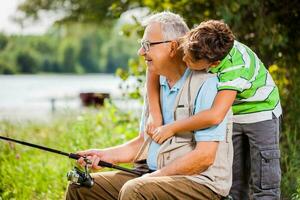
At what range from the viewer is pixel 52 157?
286 inches

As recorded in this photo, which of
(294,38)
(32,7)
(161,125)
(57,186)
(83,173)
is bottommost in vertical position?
(57,186)

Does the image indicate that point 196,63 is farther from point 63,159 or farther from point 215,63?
point 63,159

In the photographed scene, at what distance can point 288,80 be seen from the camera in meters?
7.07

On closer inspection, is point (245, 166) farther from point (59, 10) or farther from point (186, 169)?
point (59, 10)

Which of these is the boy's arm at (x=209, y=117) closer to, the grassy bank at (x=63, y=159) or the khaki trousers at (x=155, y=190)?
the khaki trousers at (x=155, y=190)

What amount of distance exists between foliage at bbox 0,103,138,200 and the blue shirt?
183 cm

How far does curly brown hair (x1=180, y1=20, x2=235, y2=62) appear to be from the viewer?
3.58 metres

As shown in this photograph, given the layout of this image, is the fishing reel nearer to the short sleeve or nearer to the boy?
the boy

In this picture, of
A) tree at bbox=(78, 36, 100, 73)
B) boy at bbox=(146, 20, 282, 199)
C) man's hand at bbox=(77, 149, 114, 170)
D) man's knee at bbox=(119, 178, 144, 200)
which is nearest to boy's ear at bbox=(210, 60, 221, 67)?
boy at bbox=(146, 20, 282, 199)

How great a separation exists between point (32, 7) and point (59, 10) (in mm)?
995

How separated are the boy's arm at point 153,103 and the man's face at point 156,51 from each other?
14 centimetres

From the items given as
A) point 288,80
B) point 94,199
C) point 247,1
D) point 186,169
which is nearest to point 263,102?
point 186,169

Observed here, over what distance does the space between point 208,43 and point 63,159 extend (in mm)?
3303

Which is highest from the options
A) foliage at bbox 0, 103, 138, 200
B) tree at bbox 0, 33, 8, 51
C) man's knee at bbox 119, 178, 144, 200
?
tree at bbox 0, 33, 8, 51
